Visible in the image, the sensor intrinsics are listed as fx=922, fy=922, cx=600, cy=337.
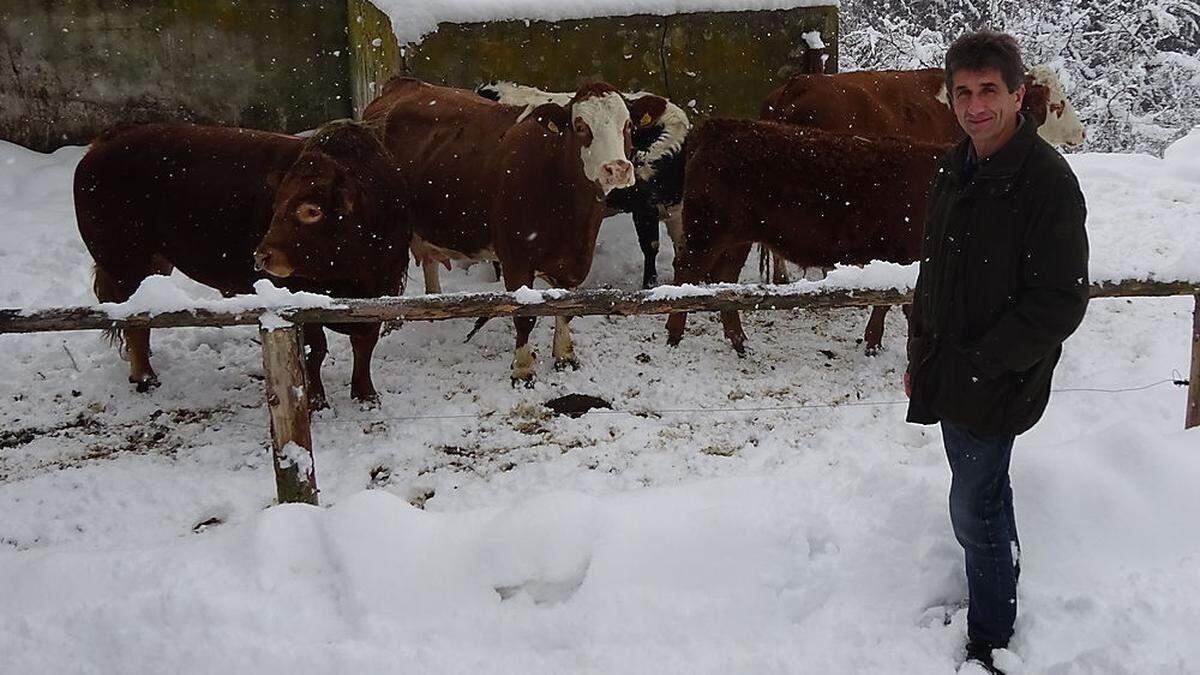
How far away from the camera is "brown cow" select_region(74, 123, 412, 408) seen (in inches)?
199

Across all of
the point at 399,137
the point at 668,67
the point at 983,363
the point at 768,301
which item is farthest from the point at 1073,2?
the point at 983,363

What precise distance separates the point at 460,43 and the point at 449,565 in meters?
6.19

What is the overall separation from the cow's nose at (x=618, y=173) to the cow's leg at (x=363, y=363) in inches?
61.7

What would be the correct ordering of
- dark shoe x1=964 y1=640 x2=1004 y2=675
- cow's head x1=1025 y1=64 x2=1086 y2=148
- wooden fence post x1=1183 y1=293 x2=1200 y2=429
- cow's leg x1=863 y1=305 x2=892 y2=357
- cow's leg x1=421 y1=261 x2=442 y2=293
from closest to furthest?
dark shoe x1=964 y1=640 x2=1004 y2=675, wooden fence post x1=1183 y1=293 x2=1200 y2=429, cow's leg x1=863 y1=305 x2=892 y2=357, cow's leg x1=421 y1=261 x2=442 y2=293, cow's head x1=1025 y1=64 x2=1086 y2=148

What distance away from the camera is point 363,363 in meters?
5.13

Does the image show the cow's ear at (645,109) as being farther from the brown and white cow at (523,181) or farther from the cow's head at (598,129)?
A: the cow's head at (598,129)

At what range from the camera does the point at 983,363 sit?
228 cm

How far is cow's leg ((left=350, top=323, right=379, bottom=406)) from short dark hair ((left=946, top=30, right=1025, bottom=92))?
3584 mm

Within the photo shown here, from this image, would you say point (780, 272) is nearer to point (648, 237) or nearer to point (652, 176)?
point (648, 237)

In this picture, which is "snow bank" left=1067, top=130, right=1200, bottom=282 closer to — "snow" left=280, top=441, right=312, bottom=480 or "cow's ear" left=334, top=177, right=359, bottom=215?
"cow's ear" left=334, top=177, right=359, bottom=215

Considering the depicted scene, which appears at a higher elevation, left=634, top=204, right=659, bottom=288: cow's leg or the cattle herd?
the cattle herd

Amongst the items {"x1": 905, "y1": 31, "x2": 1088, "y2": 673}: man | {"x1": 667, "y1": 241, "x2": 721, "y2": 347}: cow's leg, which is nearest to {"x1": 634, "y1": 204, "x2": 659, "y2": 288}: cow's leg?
{"x1": 667, "y1": 241, "x2": 721, "y2": 347}: cow's leg

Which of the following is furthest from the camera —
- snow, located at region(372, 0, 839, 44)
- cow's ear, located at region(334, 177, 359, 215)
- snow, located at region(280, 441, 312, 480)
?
snow, located at region(372, 0, 839, 44)

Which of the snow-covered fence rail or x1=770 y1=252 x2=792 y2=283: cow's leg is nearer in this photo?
the snow-covered fence rail
